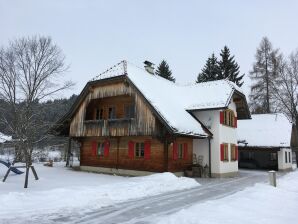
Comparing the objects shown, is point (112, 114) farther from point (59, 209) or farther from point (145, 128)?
point (59, 209)

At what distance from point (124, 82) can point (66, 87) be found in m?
13.4

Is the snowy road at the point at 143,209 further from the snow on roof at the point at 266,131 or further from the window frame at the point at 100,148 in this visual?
the snow on roof at the point at 266,131

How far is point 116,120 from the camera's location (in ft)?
76.2

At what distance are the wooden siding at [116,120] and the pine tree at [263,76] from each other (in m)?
25.8

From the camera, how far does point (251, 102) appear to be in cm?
4472

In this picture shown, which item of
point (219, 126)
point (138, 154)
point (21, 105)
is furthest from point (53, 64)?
point (219, 126)

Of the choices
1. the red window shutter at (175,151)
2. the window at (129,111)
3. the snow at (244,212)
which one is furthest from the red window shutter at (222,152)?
the snow at (244,212)

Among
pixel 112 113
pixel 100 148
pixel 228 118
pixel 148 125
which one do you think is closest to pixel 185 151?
pixel 148 125

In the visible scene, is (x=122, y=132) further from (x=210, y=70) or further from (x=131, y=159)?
(x=210, y=70)

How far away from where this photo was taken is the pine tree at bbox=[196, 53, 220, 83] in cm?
5241

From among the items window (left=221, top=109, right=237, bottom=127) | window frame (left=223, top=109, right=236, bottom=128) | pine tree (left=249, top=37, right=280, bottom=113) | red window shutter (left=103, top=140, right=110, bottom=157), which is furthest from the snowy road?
pine tree (left=249, top=37, right=280, bottom=113)

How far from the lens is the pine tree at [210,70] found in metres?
52.4

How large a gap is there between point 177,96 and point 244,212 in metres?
17.2

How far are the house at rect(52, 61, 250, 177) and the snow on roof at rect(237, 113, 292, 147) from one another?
6737 millimetres
